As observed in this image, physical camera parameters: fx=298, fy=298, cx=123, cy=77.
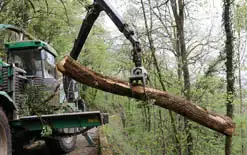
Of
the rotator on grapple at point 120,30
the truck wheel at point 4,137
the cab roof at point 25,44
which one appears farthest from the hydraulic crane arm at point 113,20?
the truck wheel at point 4,137

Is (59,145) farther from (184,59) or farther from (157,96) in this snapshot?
(184,59)

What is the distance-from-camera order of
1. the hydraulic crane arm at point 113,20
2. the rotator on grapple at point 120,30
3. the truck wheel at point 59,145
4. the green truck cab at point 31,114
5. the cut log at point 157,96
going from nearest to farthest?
the rotator on grapple at point 120,30, the cut log at point 157,96, the hydraulic crane arm at point 113,20, the green truck cab at point 31,114, the truck wheel at point 59,145

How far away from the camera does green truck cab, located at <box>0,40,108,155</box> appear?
5527mm

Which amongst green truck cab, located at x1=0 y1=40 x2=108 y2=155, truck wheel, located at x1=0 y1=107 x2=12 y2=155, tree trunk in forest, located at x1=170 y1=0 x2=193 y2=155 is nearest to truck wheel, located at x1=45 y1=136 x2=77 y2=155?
green truck cab, located at x1=0 y1=40 x2=108 y2=155

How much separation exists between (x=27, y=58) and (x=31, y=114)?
191cm

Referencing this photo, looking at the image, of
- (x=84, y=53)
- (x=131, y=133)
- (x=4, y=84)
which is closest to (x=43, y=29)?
(x=84, y=53)

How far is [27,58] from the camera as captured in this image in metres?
7.50

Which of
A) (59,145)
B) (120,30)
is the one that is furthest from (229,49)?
(59,145)

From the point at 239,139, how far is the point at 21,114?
14.4 m

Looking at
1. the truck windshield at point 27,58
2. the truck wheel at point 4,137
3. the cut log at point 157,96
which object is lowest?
the truck wheel at point 4,137

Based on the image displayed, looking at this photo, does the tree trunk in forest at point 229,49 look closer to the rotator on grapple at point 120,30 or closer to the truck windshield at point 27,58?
the rotator on grapple at point 120,30

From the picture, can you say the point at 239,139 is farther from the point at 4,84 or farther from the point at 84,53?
the point at 4,84

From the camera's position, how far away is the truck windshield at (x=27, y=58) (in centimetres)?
746

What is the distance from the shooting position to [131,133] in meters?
15.6
